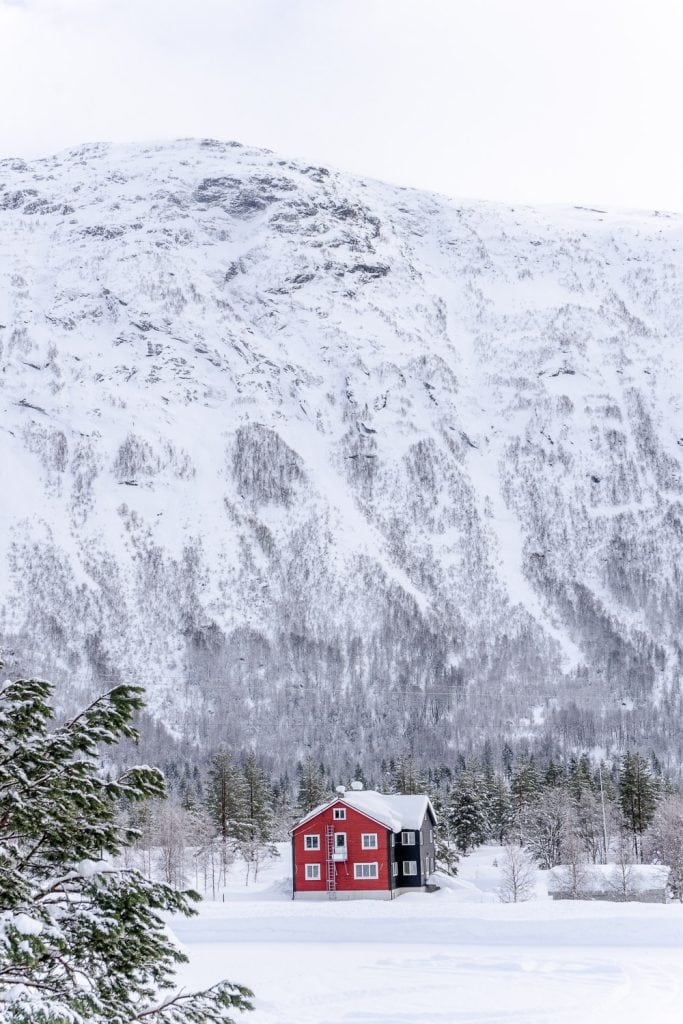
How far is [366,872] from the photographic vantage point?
8081cm

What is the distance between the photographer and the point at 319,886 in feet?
265

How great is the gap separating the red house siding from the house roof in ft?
1.48

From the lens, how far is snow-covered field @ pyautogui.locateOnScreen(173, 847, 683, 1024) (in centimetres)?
3684

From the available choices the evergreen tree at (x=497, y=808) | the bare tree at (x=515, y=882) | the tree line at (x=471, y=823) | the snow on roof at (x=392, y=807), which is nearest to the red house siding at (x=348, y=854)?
the snow on roof at (x=392, y=807)

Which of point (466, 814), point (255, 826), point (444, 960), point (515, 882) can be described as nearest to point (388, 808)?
point (515, 882)

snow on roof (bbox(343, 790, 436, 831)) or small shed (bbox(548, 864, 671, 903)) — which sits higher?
snow on roof (bbox(343, 790, 436, 831))

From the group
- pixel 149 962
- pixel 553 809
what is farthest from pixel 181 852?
pixel 149 962

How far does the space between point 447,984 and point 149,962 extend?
34.3 m

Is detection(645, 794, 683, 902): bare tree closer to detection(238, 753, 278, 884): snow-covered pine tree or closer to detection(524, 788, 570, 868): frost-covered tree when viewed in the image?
detection(524, 788, 570, 868): frost-covered tree

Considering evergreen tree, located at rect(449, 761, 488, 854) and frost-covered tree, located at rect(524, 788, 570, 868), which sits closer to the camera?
frost-covered tree, located at rect(524, 788, 570, 868)

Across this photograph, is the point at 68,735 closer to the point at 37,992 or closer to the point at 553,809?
the point at 37,992

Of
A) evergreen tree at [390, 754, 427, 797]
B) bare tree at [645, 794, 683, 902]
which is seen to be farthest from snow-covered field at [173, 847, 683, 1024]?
evergreen tree at [390, 754, 427, 797]

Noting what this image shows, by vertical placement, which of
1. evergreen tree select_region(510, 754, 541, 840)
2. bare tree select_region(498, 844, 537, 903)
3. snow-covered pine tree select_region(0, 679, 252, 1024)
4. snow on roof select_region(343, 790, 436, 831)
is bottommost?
bare tree select_region(498, 844, 537, 903)

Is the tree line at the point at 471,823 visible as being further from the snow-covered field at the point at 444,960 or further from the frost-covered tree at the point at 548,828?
the snow-covered field at the point at 444,960
